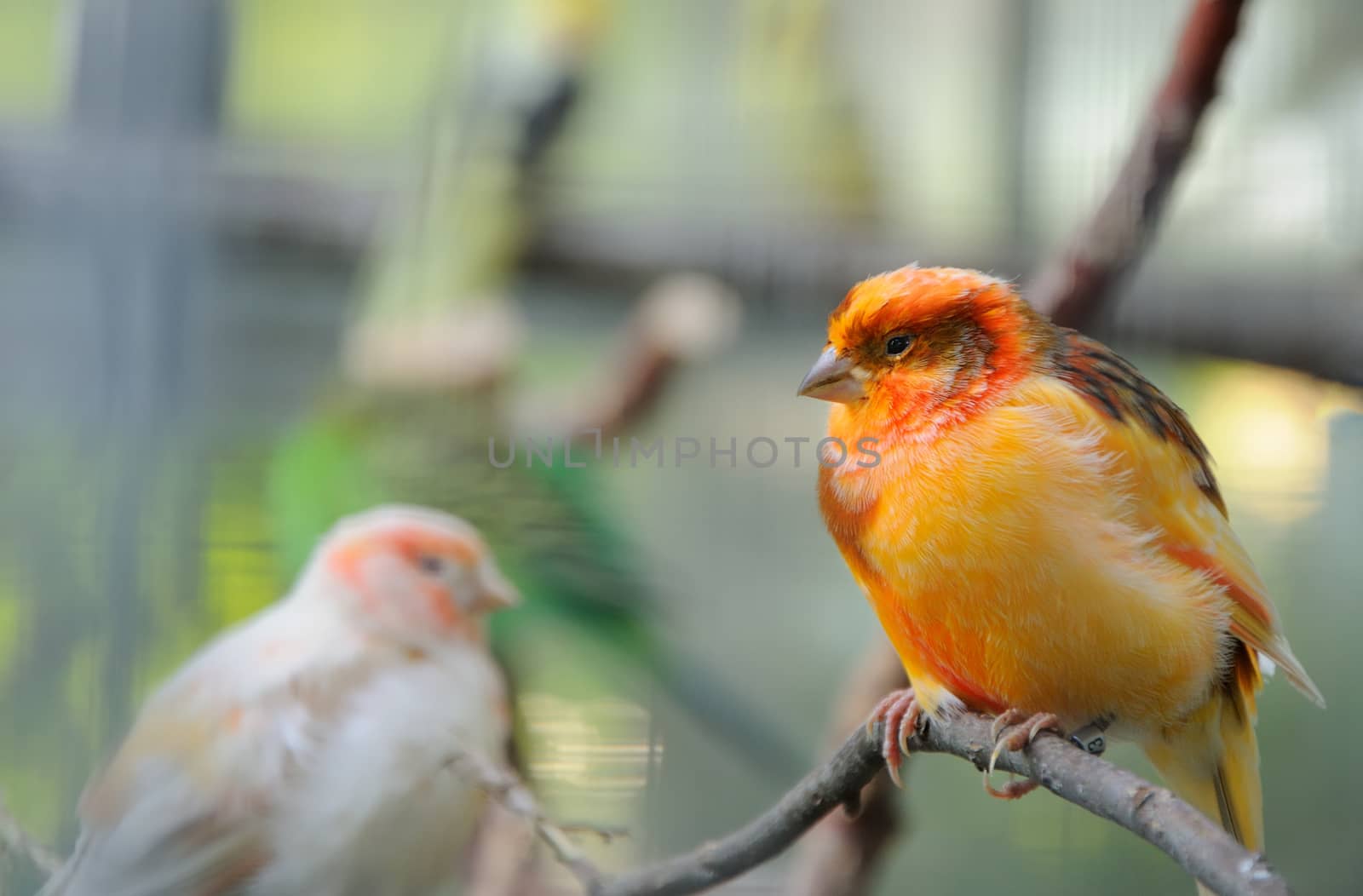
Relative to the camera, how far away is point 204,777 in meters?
0.75

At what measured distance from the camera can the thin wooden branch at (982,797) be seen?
44 cm

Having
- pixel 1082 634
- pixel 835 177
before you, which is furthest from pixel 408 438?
pixel 1082 634

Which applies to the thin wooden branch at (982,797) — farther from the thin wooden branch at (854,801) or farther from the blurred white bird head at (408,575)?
the blurred white bird head at (408,575)

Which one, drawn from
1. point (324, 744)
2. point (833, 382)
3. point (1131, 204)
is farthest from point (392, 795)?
point (1131, 204)

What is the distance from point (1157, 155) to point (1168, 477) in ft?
0.98

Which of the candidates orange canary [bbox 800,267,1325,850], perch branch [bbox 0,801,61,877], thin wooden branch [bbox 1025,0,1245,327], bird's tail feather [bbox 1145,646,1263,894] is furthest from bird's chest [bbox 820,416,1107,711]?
perch branch [bbox 0,801,61,877]

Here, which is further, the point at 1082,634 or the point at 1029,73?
the point at 1029,73

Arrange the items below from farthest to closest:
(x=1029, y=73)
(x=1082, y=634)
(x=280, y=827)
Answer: (x=1029, y=73)
(x=280, y=827)
(x=1082, y=634)

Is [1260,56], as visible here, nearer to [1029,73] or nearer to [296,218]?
[1029,73]

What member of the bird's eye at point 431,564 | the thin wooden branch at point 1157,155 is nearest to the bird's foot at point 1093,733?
the thin wooden branch at point 1157,155

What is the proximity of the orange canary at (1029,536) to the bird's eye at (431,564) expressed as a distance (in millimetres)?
302

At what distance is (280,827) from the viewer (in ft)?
2.43

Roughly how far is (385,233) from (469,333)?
4.0 inches

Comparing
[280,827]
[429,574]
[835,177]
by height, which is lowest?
[280,827]
